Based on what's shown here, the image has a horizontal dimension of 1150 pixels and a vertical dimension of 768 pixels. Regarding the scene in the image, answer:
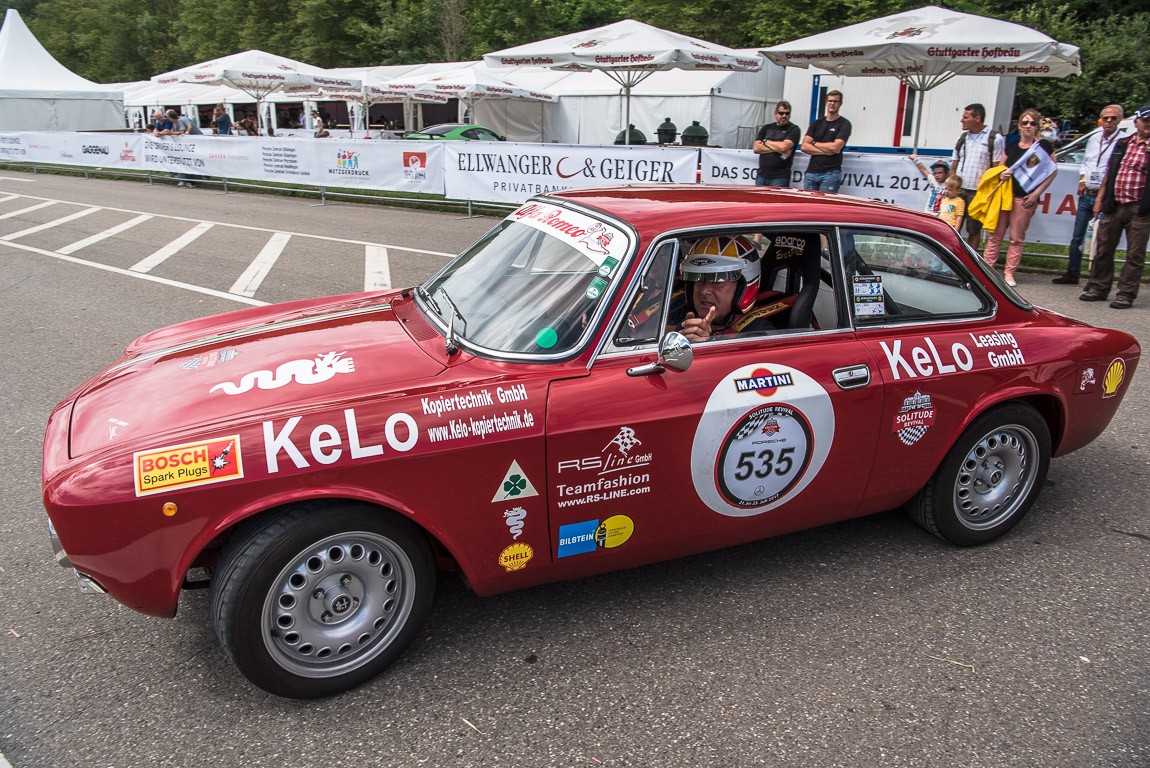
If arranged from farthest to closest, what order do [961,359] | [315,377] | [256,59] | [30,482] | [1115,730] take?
[256,59] < [30,482] < [961,359] < [315,377] < [1115,730]

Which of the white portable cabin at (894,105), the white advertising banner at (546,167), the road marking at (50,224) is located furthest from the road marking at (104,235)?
the white portable cabin at (894,105)

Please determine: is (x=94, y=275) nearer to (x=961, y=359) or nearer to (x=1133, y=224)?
(x=961, y=359)

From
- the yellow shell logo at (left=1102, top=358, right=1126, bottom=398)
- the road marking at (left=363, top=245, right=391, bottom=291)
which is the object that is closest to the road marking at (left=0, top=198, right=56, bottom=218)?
the road marking at (left=363, top=245, right=391, bottom=291)

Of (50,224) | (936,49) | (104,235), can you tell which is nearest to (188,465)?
(936,49)

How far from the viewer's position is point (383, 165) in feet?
52.1

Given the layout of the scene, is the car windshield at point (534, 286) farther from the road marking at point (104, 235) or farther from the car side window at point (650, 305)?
the road marking at point (104, 235)

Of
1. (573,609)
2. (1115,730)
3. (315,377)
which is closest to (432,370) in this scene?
(315,377)

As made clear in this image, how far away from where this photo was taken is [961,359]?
137 inches

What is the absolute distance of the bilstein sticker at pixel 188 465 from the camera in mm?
2424

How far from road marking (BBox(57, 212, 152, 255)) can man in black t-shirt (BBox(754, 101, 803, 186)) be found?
1014cm

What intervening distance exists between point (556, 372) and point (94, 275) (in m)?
9.12

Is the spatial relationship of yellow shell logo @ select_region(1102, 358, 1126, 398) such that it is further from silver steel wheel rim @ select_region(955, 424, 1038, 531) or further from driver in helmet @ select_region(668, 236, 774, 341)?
driver in helmet @ select_region(668, 236, 774, 341)

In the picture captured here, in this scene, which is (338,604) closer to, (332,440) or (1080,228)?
(332,440)

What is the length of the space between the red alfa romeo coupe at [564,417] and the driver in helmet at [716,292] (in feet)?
0.05
